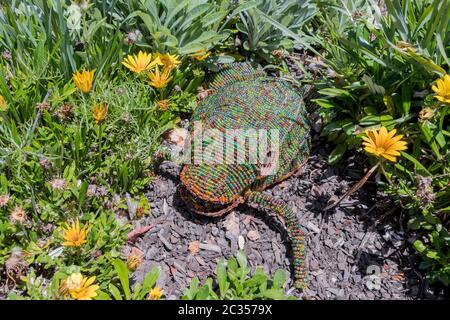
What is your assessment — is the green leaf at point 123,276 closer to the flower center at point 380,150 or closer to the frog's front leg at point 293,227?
the frog's front leg at point 293,227

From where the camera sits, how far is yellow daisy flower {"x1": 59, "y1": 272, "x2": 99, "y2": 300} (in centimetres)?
177

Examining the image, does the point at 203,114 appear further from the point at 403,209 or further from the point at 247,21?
the point at 403,209

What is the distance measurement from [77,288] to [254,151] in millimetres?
952

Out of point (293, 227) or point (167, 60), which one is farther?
point (167, 60)

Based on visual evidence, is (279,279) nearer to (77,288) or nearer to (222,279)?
(222,279)

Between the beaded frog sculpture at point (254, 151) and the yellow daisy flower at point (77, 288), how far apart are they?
24.1 inches

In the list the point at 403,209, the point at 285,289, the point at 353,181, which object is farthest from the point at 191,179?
the point at 403,209

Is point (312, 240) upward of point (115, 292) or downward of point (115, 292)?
upward

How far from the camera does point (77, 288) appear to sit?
1.80m

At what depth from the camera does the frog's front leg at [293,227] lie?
7.14ft

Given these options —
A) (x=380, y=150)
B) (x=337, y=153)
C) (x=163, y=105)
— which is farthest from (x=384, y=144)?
(x=163, y=105)

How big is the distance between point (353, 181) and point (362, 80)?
1.55 feet

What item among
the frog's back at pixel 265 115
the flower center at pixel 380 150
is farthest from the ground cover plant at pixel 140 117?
the frog's back at pixel 265 115

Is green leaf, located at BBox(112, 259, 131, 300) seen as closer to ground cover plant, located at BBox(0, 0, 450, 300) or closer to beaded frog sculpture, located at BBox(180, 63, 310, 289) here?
ground cover plant, located at BBox(0, 0, 450, 300)
